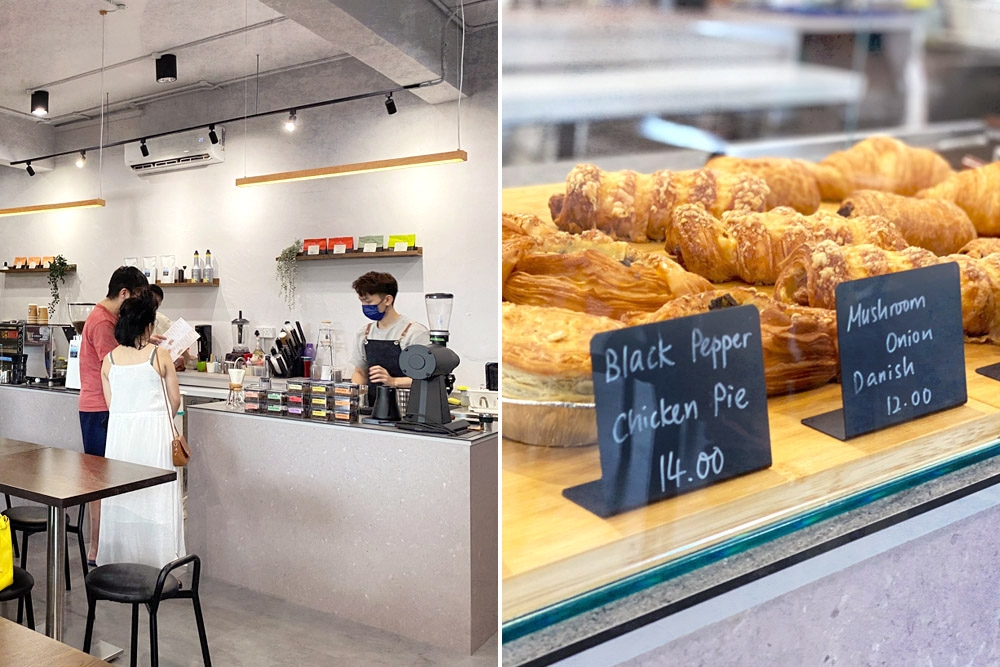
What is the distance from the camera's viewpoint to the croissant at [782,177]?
97 centimetres

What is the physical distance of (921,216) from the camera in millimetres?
1298

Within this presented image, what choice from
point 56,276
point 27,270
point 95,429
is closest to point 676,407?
point 95,429

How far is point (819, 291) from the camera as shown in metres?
1.12

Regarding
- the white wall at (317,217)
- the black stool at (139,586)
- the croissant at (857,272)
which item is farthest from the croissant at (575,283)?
the white wall at (317,217)

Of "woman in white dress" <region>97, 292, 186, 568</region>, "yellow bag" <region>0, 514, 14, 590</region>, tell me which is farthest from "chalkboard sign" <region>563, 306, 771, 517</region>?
"woman in white dress" <region>97, 292, 186, 568</region>

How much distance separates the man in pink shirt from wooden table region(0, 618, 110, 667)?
213cm

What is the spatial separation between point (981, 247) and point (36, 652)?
79.2 inches

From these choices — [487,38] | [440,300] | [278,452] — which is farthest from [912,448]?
[487,38]

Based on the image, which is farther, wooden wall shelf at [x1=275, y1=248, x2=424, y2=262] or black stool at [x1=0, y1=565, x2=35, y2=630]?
wooden wall shelf at [x1=275, y1=248, x2=424, y2=262]

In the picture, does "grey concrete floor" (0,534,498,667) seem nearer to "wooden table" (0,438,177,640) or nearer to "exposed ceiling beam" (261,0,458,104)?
"wooden table" (0,438,177,640)

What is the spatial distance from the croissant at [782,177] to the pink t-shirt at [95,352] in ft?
10.6

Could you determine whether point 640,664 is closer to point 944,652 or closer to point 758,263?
point 758,263

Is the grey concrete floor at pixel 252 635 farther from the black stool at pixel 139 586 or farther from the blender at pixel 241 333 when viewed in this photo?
the blender at pixel 241 333

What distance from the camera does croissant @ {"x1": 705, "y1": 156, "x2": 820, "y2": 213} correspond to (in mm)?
972
